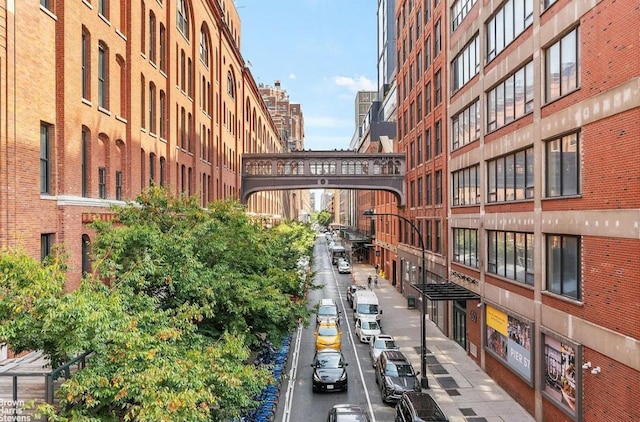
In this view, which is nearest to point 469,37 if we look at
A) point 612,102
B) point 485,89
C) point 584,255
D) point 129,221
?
point 485,89

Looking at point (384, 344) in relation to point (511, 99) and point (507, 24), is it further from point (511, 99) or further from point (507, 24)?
point (507, 24)

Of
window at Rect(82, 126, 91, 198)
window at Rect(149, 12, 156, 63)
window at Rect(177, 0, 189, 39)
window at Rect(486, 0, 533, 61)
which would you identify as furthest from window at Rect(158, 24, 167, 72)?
window at Rect(486, 0, 533, 61)

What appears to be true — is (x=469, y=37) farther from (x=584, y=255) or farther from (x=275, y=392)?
(x=275, y=392)

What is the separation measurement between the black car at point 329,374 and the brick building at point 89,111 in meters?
9.83

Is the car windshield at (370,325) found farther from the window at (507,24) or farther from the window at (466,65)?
the window at (507,24)

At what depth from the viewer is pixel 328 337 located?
87.1 ft

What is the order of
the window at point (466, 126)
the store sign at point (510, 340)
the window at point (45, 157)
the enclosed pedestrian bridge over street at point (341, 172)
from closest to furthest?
the window at point (45, 157), the store sign at point (510, 340), the window at point (466, 126), the enclosed pedestrian bridge over street at point (341, 172)

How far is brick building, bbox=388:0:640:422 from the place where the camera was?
1307cm

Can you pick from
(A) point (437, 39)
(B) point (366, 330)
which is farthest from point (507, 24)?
(B) point (366, 330)

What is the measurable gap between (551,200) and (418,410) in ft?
29.2

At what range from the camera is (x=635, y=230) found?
12.5 m

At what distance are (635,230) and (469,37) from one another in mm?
17575

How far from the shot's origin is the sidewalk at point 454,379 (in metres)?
18.2

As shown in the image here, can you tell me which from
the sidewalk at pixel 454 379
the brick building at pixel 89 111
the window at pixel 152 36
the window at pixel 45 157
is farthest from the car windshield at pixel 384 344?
the window at pixel 152 36
